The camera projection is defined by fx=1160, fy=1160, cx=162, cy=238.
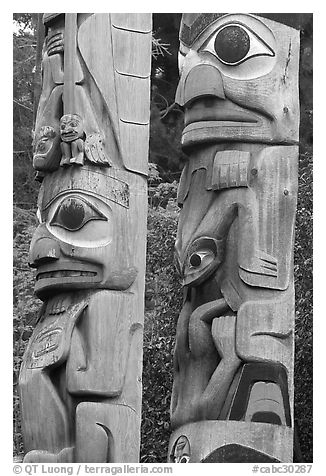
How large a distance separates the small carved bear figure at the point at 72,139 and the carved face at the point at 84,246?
0.18 m

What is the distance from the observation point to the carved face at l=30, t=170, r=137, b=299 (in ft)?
22.9

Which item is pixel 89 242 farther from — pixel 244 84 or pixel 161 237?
pixel 161 237

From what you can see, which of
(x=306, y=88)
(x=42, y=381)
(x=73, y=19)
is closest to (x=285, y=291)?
(x=42, y=381)

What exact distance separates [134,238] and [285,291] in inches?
38.8

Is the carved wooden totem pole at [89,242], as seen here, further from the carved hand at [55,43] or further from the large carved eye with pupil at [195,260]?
the large carved eye with pupil at [195,260]

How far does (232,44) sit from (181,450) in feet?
8.24

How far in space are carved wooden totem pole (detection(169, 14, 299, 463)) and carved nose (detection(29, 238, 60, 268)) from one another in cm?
78

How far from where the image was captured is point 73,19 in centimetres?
739

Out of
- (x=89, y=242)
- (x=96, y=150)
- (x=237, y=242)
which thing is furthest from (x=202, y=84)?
(x=89, y=242)

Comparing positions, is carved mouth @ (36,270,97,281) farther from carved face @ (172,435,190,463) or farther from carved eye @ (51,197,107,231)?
carved face @ (172,435,190,463)

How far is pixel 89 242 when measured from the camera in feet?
23.0

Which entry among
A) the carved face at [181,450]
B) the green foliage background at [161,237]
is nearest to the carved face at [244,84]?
the green foliage background at [161,237]

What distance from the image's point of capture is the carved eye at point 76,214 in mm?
7035

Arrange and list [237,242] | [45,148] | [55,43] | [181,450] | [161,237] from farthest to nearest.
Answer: [161,237] → [55,43] → [45,148] → [237,242] → [181,450]
